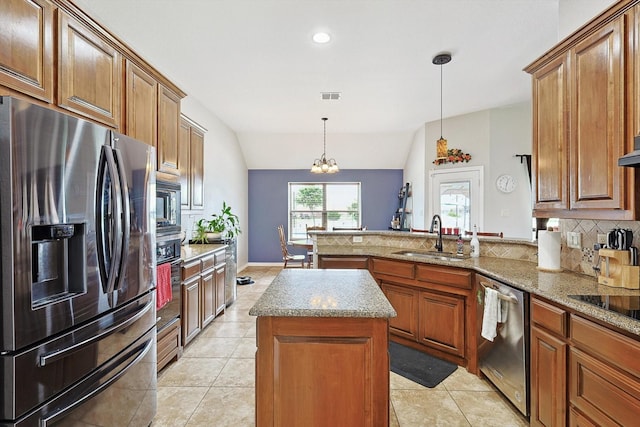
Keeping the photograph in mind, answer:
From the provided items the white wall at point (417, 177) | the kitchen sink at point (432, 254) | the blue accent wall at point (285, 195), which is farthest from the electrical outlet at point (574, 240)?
the blue accent wall at point (285, 195)

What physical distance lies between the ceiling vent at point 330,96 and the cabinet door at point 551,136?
8.32ft

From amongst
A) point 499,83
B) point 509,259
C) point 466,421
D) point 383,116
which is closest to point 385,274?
point 509,259

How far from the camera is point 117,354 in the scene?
1.54 m

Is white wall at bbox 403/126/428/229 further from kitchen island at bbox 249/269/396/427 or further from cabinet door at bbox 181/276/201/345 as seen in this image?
kitchen island at bbox 249/269/396/427

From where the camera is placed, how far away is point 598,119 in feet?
5.62

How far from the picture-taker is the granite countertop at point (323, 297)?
4.47ft

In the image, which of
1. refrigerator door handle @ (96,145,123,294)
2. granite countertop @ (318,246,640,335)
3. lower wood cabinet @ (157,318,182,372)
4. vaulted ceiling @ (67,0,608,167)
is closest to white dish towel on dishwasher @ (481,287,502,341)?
granite countertop @ (318,246,640,335)

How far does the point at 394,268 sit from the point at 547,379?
4.85 ft

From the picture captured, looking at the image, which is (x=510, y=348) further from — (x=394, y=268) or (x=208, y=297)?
(x=208, y=297)

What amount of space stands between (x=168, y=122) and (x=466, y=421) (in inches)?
125

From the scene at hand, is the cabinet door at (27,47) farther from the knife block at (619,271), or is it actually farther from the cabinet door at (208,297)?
the knife block at (619,271)

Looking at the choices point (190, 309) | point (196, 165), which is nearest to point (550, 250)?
point (190, 309)

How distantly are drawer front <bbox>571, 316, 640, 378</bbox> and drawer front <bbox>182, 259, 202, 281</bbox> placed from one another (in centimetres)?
286

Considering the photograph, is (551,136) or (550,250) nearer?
(551,136)
